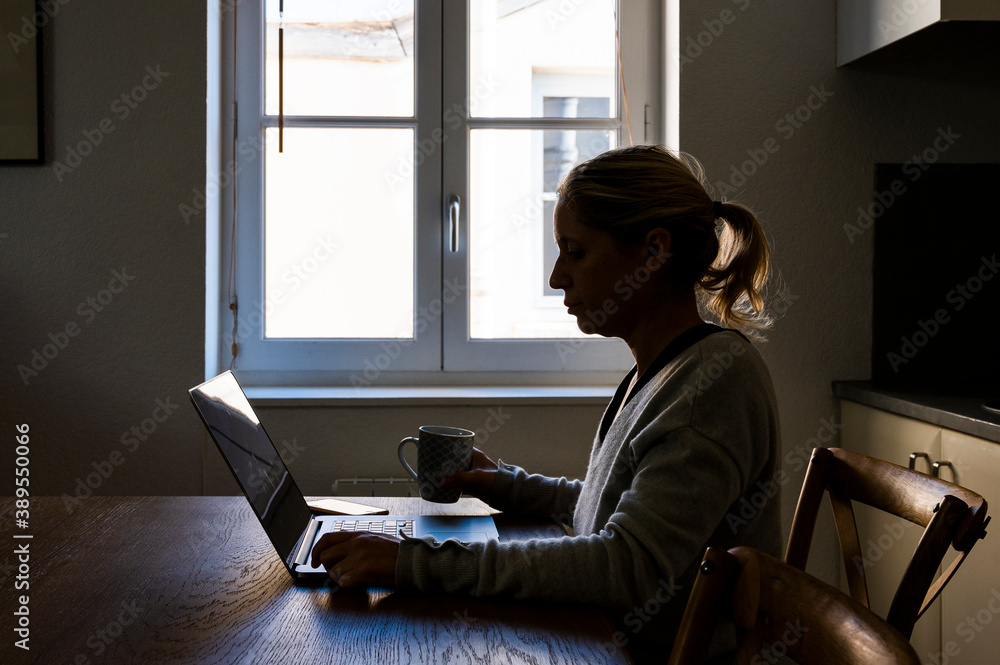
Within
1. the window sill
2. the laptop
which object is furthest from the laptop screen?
the window sill

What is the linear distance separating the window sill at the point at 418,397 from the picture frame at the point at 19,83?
82cm

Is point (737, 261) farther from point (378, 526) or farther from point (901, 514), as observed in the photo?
point (378, 526)

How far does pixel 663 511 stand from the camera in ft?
2.97

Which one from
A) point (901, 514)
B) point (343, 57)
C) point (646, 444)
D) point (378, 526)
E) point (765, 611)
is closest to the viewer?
point (765, 611)

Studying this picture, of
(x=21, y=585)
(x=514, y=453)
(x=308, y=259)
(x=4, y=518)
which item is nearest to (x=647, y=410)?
(x=21, y=585)

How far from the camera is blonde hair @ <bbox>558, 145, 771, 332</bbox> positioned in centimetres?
112

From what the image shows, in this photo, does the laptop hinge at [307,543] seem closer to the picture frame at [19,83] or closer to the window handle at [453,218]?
the window handle at [453,218]

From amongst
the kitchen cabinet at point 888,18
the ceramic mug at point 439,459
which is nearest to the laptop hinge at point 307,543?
the ceramic mug at point 439,459

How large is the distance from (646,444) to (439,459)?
1.13 feet

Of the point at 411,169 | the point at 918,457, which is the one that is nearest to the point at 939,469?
the point at 918,457

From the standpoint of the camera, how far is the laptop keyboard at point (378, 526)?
1.16 metres

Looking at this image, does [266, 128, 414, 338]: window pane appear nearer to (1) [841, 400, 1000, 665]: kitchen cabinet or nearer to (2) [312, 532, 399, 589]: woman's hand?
(1) [841, 400, 1000, 665]: kitchen cabinet

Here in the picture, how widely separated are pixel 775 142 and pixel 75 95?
1784 millimetres

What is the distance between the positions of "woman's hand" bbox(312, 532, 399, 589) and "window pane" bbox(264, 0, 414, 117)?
1.63 m
